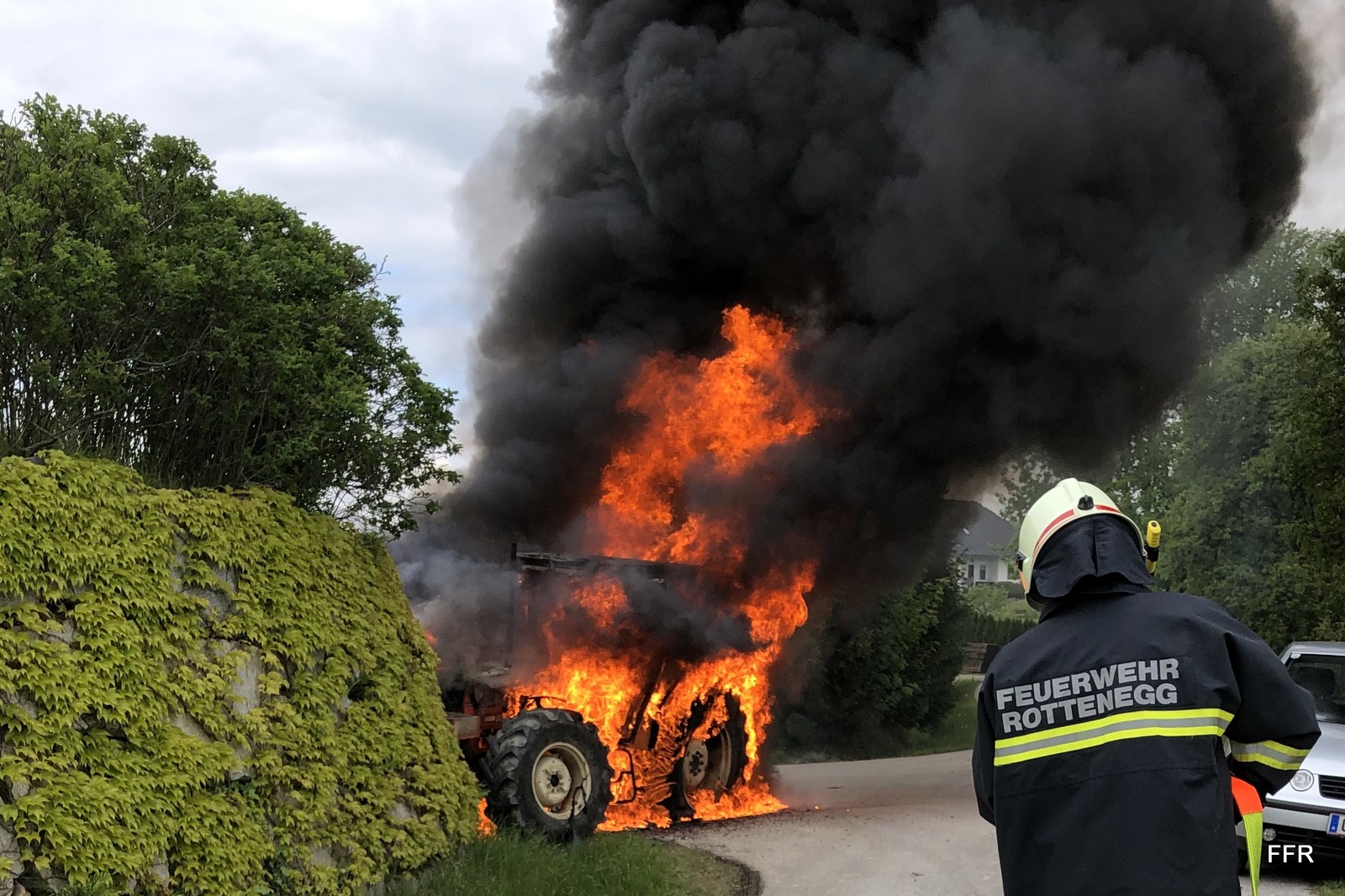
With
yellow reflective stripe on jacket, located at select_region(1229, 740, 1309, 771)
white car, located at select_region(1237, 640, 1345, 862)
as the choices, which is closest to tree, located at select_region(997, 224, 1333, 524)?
white car, located at select_region(1237, 640, 1345, 862)

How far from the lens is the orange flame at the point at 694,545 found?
10.7m

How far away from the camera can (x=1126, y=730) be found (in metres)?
2.63

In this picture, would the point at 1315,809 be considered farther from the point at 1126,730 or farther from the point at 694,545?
the point at 694,545

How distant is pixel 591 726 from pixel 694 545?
3512 millimetres

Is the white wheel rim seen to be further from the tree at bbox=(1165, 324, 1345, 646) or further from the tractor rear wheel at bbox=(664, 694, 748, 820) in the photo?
the tree at bbox=(1165, 324, 1345, 646)

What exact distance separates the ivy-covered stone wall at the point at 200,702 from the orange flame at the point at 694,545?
10.5 ft

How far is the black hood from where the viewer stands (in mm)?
2807

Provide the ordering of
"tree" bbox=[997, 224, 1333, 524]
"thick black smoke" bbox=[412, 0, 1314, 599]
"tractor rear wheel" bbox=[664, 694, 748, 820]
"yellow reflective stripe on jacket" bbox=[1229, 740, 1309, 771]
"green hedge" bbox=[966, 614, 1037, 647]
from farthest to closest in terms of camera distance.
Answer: "green hedge" bbox=[966, 614, 1037, 647]
"tree" bbox=[997, 224, 1333, 524]
"thick black smoke" bbox=[412, 0, 1314, 599]
"tractor rear wheel" bbox=[664, 694, 748, 820]
"yellow reflective stripe on jacket" bbox=[1229, 740, 1309, 771]

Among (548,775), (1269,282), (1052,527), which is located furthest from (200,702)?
(1269,282)

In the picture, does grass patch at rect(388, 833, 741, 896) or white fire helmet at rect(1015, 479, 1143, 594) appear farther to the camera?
grass patch at rect(388, 833, 741, 896)

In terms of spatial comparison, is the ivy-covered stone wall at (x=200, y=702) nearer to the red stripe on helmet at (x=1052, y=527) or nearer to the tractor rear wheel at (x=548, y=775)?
the tractor rear wheel at (x=548, y=775)

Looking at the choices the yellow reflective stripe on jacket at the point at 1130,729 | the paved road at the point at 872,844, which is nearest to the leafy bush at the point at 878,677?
the paved road at the point at 872,844

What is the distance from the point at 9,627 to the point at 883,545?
10098mm

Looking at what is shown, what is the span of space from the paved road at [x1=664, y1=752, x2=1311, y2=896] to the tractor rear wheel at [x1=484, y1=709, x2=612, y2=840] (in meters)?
1.23
